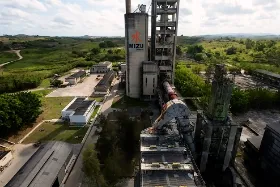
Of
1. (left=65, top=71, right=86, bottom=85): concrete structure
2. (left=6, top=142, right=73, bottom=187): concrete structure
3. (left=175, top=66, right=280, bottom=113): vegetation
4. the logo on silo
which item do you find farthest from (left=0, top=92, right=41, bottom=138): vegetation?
(left=175, top=66, right=280, bottom=113): vegetation

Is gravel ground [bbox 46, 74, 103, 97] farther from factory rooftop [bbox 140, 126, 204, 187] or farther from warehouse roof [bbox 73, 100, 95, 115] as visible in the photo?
factory rooftop [bbox 140, 126, 204, 187]

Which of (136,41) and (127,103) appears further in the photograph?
(127,103)

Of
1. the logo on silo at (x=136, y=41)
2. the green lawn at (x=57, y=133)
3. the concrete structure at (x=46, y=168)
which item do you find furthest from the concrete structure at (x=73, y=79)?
the concrete structure at (x=46, y=168)

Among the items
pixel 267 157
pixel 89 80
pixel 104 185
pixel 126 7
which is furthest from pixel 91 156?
pixel 89 80

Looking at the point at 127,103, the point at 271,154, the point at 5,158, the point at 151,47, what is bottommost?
the point at 5,158

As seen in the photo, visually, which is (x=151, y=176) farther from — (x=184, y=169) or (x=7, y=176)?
(x=7, y=176)

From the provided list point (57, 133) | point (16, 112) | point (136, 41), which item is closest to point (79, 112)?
point (57, 133)

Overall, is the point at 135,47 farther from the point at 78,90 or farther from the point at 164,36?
the point at 78,90
